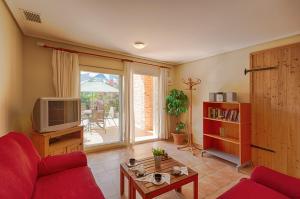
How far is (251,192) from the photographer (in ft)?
4.52

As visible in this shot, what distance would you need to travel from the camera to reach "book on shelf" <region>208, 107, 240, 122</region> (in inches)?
119

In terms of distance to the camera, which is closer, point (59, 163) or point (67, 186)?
point (67, 186)

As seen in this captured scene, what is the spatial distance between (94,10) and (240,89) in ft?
9.96

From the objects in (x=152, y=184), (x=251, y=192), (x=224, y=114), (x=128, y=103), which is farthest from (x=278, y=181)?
(x=128, y=103)

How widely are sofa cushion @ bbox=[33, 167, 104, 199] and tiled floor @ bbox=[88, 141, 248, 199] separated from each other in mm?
647

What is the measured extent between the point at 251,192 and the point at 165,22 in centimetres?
222

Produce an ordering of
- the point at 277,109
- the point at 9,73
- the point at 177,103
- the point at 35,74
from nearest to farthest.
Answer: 1. the point at 9,73
2. the point at 277,109
3. the point at 35,74
4. the point at 177,103

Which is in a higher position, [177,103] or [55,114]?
[177,103]

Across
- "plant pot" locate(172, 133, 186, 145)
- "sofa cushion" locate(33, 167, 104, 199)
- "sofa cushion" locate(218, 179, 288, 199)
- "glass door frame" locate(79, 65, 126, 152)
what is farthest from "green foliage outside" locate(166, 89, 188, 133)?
"sofa cushion" locate(33, 167, 104, 199)

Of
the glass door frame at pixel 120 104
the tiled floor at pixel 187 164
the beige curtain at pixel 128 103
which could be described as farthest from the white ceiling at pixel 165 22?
the tiled floor at pixel 187 164

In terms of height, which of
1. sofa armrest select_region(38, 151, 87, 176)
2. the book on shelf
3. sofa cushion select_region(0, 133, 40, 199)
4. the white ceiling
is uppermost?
the white ceiling

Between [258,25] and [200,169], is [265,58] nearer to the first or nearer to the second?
[258,25]

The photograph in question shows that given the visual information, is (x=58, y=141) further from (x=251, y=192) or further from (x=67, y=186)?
(x=251, y=192)

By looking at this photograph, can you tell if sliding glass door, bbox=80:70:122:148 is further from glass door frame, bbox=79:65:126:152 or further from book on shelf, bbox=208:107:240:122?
book on shelf, bbox=208:107:240:122
